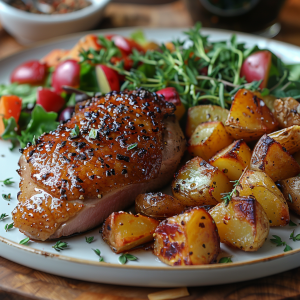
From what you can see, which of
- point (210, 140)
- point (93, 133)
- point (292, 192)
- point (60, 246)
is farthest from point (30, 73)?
point (292, 192)

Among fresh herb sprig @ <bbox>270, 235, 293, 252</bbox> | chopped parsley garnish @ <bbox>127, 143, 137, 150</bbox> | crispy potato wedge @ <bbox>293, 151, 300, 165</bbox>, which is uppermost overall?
chopped parsley garnish @ <bbox>127, 143, 137, 150</bbox>

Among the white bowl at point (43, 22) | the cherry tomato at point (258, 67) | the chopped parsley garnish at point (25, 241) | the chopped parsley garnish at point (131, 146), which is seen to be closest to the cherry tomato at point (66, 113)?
the chopped parsley garnish at point (131, 146)

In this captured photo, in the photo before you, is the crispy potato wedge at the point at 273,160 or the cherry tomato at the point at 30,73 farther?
the cherry tomato at the point at 30,73

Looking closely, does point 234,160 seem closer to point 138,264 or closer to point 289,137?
point 289,137

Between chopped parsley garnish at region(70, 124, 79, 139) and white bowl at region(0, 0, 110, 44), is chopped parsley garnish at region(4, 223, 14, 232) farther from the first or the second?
white bowl at region(0, 0, 110, 44)

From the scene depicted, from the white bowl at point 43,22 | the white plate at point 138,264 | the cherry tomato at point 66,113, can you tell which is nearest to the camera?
the white plate at point 138,264

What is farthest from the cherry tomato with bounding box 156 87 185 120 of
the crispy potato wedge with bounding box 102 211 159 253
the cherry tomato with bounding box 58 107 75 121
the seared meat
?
the crispy potato wedge with bounding box 102 211 159 253

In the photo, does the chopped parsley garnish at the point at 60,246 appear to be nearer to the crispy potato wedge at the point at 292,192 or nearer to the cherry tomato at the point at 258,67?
the crispy potato wedge at the point at 292,192
